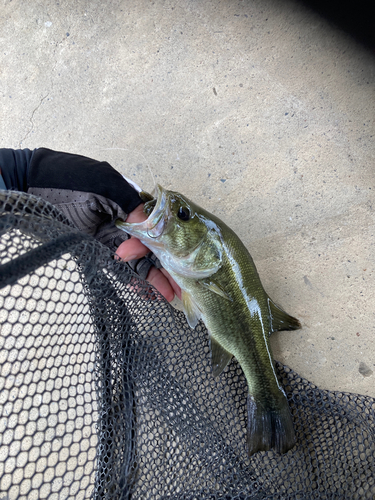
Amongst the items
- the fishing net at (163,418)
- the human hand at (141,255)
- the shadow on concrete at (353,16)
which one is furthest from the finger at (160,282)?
the shadow on concrete at (353,16)

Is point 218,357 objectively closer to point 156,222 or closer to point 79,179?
point 156,222

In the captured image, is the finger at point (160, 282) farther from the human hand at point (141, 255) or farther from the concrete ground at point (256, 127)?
the concrete ground at point (256, 127)

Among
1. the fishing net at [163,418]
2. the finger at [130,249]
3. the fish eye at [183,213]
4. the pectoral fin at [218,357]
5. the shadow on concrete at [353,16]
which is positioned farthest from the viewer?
the shadow on concrete at [353,16]

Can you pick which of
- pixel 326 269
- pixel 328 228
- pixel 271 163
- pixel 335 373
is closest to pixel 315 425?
pixel 335 373

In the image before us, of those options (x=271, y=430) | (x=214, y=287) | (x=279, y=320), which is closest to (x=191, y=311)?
(x=214, y=287)

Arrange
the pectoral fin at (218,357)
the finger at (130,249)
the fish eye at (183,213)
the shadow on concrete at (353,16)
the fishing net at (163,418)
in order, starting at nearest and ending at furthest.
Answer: the fishing net at (163,418) < the fish eye at (183,213) < the pectoral fin at (218,357) < the finger at (130,249) < the shadow on concrete at (353,16)

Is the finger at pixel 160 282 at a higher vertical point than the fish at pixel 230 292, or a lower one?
lower
